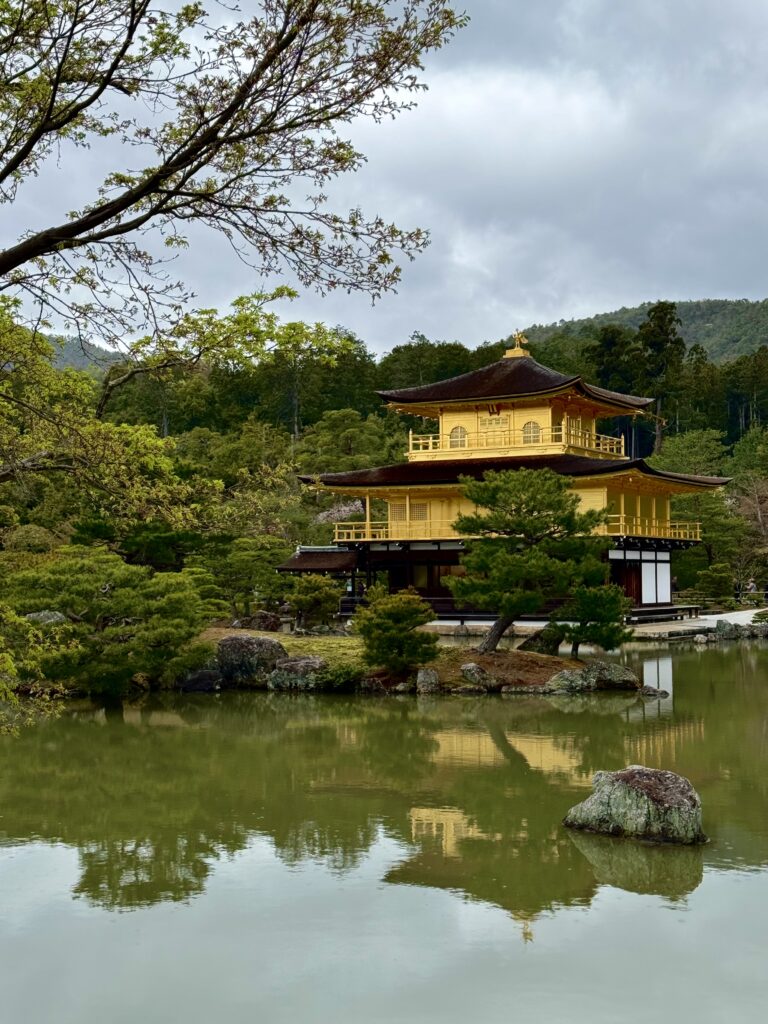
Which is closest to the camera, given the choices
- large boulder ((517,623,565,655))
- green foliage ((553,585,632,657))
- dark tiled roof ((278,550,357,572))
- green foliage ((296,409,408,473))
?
green foliage ((553,585,632,657))

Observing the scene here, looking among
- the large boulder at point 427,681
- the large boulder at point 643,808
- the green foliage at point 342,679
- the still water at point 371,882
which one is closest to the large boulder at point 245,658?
the green foliage at point 342,679

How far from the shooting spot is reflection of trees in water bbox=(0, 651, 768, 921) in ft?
27.6

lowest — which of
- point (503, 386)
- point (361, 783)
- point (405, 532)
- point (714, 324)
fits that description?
point (361, 783)

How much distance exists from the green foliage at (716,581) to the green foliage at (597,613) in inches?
673

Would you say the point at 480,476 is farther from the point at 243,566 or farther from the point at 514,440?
the point at 243,566

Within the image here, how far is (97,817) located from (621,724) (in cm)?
748

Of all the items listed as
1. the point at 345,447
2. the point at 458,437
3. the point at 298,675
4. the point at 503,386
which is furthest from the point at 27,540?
the point at 345,447

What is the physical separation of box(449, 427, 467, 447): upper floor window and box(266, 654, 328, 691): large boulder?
1285cm

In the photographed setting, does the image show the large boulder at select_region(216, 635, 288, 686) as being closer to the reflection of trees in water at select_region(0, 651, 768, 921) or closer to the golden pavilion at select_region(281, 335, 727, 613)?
the reflection of trees in water at select_region(0, 651, 768, 921)

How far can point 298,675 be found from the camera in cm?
1894

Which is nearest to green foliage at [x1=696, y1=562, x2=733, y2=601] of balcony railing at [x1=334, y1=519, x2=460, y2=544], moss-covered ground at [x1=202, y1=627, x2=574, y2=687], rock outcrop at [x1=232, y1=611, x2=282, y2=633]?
balcony railing at [x1=334, y1=519, x2=460, y2=544]

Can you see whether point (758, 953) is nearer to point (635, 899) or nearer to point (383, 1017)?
point (635, 899)

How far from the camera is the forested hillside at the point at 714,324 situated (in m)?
94.2

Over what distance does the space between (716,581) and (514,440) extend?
1036 centimetres
